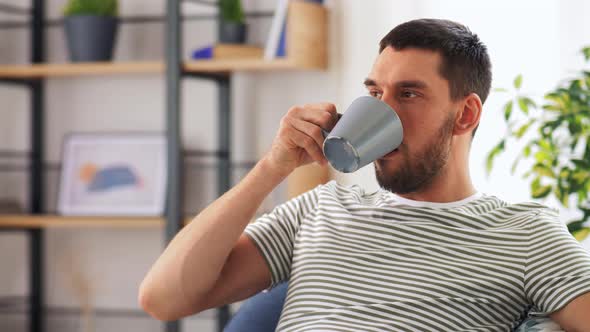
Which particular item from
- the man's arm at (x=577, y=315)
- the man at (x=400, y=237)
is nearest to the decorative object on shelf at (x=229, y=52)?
the man at (x=400, y=237)

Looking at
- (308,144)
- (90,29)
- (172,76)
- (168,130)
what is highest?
(308,144)

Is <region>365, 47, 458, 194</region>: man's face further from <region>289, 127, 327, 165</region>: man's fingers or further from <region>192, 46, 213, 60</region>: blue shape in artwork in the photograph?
<region>192, 46, 213, 60</region>: blue shape in artwork

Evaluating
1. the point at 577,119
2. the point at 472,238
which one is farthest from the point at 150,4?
the point at 472,238

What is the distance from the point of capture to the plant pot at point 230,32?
3043mm

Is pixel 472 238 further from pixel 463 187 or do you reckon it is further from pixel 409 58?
pixel 409 58

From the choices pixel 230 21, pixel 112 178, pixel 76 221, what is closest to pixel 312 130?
pixel 230 21

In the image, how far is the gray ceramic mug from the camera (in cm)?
117

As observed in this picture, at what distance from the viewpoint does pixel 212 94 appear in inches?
131

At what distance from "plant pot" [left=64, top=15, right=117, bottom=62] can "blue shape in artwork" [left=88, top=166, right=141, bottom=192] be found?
1.42 ft

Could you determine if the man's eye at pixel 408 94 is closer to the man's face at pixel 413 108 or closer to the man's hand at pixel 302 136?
the man's face at pixel 413 108

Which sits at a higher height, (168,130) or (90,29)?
(90,29)

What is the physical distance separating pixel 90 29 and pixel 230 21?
0.52 metres

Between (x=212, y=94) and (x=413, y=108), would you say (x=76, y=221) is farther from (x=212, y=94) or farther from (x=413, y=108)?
(x=413, y=108)

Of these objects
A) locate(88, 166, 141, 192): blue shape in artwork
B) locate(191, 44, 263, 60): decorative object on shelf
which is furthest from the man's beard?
locate(88, 166, 141, 192): blue shape in artwork
